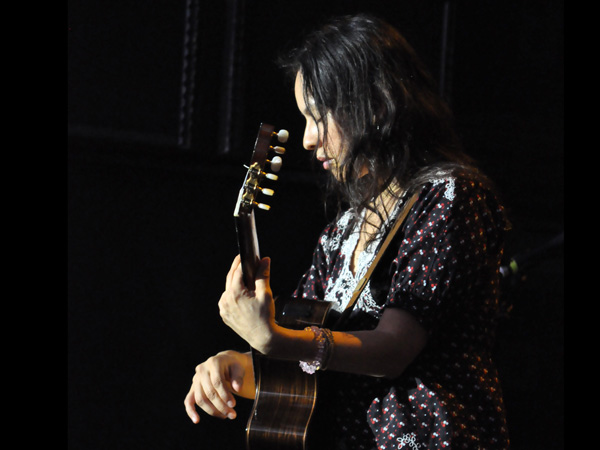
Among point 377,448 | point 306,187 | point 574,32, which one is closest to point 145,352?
point 306,187

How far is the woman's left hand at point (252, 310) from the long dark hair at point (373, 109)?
0.46m

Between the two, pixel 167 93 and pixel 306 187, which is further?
pixel 306 187

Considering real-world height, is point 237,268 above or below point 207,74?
below

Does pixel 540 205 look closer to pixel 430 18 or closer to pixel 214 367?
pixel 430 18

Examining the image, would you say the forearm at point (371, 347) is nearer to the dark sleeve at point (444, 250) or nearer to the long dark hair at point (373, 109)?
the dark sleeve at point (444, 250)

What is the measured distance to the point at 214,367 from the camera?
5.89 ft

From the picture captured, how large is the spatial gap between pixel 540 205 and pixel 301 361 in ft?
5.50

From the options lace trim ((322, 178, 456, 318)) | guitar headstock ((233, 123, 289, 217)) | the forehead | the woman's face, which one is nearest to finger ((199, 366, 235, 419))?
lace trim ((322, 178, 456, 318))

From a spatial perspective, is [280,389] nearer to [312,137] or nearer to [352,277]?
[352,277]

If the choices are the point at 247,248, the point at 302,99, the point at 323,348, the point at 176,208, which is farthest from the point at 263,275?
the point at 176,208

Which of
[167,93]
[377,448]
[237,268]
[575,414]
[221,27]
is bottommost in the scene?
[575,414]

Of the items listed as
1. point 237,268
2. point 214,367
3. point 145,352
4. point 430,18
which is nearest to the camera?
point 237,268

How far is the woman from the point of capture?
5.02 ft

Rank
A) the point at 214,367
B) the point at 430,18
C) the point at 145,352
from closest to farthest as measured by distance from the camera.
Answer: the point at 214,367 < the point at 145,352 < the point at 430,18
